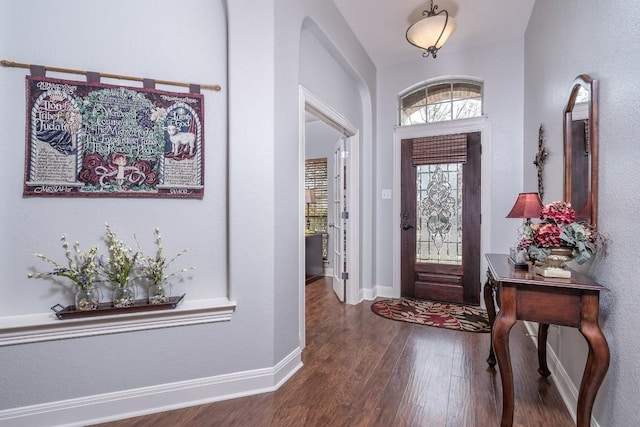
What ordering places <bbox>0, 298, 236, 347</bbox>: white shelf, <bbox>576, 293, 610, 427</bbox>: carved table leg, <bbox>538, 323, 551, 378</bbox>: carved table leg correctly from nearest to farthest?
<bbox>576, 293, 610, 427</bbox>: carved table leg → <bbox>0, 298, 236, 347</bbox>: white shelf → <bbox>538, 323, 551, 378</bbox>: carved table leg

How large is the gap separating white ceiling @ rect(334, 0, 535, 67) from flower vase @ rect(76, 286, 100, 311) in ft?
9.94

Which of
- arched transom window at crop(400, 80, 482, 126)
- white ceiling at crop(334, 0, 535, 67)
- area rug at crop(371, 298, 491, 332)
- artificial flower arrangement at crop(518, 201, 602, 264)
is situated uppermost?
white ceiling at crop(334, 0, 535, 67)

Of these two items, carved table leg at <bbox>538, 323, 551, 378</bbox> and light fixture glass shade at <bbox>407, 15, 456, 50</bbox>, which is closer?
carved table leg at <bbox>538, 323, 551, 378</bbox>

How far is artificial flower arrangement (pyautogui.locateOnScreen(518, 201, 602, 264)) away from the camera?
137 cm

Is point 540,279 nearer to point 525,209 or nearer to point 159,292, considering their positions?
point 525,209

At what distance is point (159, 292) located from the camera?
5.73 ft

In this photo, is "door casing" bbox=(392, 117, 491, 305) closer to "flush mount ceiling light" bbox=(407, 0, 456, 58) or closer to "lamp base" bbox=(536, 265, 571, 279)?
"flush mount ceiling light" bbox=(407, 0, 456, 58)

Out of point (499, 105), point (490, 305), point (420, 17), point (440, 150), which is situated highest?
point (420, 17)

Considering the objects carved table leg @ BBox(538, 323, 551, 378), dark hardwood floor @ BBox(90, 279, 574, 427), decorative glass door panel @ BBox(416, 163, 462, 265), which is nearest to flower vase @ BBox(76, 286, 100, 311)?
dark hardwood floor @ BBox(90, 279, 574, 427)

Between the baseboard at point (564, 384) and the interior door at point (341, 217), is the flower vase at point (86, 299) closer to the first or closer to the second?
the interior door at point (341, 217)

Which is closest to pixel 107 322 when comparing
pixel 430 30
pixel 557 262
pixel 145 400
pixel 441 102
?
pixel 145 400

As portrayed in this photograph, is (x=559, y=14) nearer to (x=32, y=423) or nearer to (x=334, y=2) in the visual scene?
(x=334, y=2)

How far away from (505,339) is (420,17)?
298cm

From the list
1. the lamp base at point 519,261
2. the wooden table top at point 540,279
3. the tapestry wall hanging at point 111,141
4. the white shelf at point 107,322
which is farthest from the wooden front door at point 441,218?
the tapestry wall hanging at point 111,141
